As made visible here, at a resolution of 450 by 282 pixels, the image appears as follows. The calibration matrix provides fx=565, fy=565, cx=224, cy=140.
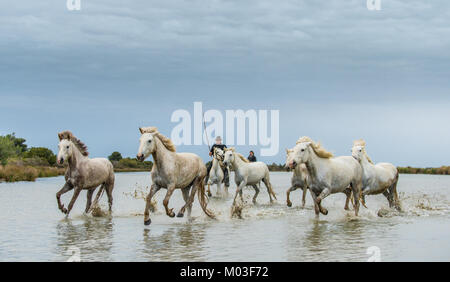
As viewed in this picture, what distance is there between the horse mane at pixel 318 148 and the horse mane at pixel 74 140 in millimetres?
5709

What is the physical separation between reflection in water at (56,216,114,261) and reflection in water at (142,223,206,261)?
0.76 meters

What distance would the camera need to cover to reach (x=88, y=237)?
39.5 feet

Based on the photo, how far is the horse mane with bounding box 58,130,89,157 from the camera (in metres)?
14.6

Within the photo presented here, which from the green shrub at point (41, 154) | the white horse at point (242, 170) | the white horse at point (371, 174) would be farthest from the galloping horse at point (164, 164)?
the green shrub at point (41, 154)

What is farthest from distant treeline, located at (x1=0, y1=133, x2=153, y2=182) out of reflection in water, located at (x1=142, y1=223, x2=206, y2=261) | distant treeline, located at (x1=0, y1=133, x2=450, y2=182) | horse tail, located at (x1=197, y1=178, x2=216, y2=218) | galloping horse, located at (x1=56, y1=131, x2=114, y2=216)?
reflection in water, located at (x1=142, y1=223, x2=206, y2=261)

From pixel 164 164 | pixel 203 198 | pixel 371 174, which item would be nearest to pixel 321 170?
pixel 371 174

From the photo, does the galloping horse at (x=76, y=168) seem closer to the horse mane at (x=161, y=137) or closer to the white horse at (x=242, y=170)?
the horse mane at (x=161, y=137)

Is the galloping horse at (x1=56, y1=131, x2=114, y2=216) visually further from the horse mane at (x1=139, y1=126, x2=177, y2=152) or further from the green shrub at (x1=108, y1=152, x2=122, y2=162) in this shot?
the green shrub at (x1=108, y1=152, x2=122, y2=162)

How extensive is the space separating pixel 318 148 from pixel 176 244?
16.1 feet

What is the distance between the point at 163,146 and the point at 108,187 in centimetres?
381

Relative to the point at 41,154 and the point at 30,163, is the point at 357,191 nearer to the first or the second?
the point at 30,163

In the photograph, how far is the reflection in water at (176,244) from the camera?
970cm
